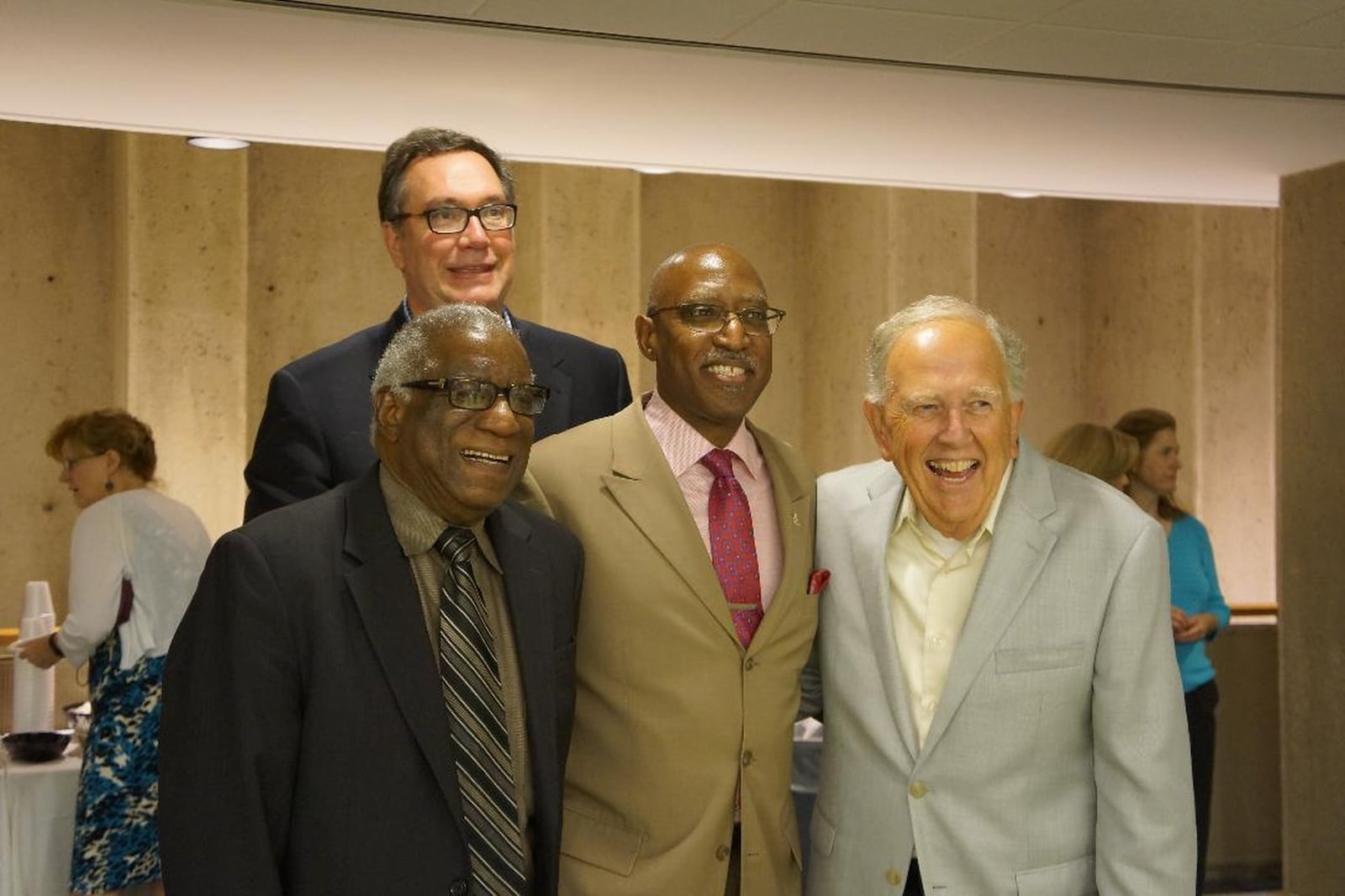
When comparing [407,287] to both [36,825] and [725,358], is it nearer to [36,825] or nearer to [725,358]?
[725,358]

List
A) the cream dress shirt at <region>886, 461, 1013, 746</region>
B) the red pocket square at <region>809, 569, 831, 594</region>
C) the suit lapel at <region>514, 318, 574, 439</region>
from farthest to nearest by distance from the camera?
the suit lapel at <region>514, 318, 574, 439</region>, the red pocket square at <region>809, 569, 831, 594</region>, the cream dress shirt at <region>886, 461, 1013, 746</region>

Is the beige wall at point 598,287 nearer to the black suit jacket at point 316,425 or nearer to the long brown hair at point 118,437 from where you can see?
the long brown hair at point 118,437

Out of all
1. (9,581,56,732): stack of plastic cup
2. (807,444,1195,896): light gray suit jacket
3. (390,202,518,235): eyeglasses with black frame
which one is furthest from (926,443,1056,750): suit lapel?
(9,581,56,732): stack of plastic cup

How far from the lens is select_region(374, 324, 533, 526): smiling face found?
2.30 m

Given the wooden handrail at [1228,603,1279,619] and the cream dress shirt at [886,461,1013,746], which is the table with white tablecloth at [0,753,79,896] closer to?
the cream dress shirt at [886,461,1013,746]

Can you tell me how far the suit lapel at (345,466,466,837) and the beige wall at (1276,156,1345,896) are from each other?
403 cm

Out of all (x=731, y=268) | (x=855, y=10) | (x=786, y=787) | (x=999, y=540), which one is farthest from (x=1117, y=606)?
(x=855, y=10)

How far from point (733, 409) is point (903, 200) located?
584 cm

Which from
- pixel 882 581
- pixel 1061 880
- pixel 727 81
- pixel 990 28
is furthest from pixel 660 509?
pixel 727 81

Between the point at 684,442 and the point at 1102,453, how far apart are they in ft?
10.8

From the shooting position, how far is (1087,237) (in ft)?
33.4

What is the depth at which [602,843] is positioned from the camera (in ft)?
8.52

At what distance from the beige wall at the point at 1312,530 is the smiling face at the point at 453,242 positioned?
11.6ft

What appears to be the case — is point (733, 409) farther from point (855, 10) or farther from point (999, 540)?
point (855, 10)
